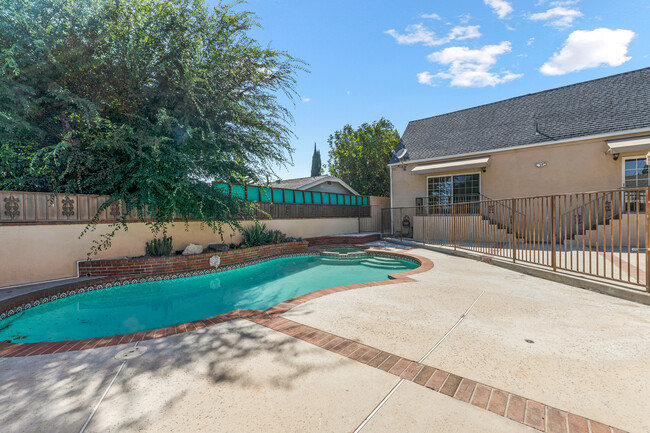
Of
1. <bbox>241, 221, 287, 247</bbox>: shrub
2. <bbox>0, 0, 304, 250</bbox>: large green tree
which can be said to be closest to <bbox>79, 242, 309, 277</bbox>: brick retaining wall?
<bbox>241, 221, 287, 247</bbox>: shrub

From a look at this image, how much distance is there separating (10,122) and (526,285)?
1040cm

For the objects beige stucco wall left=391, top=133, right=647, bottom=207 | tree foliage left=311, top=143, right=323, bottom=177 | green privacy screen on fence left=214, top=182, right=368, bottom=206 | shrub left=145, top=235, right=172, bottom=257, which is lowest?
shrub left=145, top=235, right=172, bottom=257

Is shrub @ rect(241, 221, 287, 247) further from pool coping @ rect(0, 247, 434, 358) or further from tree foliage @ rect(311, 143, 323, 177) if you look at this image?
tree foliage @ rect(311, 143, 323, 177)

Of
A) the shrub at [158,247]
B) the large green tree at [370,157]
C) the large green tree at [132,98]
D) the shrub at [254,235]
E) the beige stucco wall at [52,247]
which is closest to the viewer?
the beige stucco wall at [52,247]

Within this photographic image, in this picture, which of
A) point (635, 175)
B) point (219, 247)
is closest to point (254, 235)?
point (219, 247)

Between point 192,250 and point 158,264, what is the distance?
1.06 m

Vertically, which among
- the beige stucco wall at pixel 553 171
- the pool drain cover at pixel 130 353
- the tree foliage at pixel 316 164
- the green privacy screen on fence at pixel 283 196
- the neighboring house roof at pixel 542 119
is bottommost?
the pool drain cover at pixel 130 353

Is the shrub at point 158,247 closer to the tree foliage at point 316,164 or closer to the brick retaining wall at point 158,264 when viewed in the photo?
the brick retaining wall at point 158,264

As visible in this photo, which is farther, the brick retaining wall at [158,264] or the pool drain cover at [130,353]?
the brick retaining wall at [158,264]

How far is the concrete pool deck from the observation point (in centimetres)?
173

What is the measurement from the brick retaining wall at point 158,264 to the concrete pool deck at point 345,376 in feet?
13.7

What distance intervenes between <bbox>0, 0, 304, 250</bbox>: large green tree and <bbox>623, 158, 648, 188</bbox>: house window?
12.1m

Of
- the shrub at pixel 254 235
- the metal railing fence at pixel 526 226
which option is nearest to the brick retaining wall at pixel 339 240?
the metal railing fence at pixel 526 226

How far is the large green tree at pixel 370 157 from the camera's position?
64.2 ft
